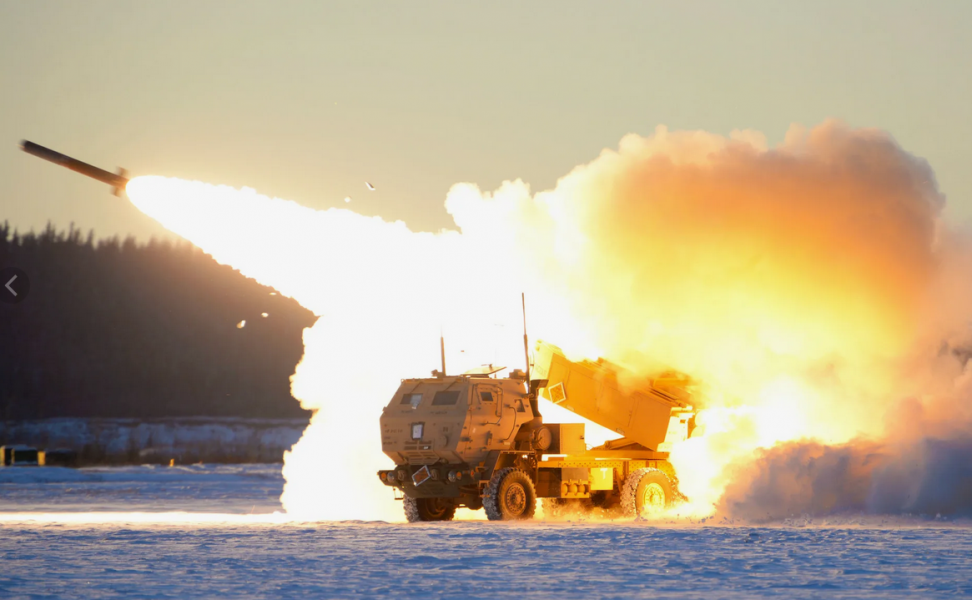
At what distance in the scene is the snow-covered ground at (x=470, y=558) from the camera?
52.9 ft

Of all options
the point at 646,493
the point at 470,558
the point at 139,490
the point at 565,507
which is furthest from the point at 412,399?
the point at 139,490

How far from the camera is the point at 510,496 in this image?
26.1 meters

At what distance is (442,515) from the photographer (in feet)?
90.0

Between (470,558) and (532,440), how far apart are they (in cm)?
756

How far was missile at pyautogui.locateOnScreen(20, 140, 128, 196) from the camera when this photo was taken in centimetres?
2822

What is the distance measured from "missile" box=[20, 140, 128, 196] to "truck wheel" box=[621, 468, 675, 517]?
11856 mm

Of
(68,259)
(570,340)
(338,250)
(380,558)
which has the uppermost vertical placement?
(68,259)

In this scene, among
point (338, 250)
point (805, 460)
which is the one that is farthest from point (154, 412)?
point (805, 460)

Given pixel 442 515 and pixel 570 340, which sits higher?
pixel 570 340

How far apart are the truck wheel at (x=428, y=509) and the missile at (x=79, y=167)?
8.72 m

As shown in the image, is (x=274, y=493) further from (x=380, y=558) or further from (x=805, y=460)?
(x=380, y=558)

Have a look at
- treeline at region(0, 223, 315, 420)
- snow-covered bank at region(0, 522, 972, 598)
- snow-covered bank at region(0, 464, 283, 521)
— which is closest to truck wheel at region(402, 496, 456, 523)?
snow-covered bank at region(0, 522, 972, 598)

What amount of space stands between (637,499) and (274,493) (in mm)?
15732

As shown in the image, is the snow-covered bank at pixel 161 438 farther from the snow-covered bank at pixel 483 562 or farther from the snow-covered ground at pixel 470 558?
the snow-covered bank at pixel 483 562
